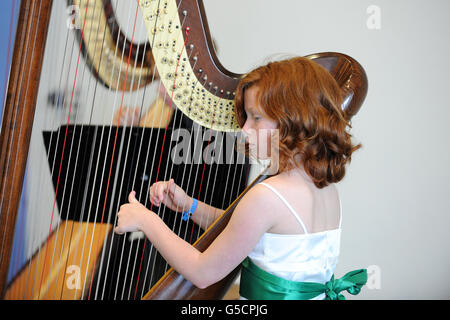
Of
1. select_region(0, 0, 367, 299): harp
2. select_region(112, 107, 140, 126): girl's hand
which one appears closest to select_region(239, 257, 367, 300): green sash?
select_region(0, 0, 367, 299): harp

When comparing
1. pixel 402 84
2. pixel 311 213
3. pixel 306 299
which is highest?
pixel 402 84

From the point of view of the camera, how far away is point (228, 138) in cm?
123

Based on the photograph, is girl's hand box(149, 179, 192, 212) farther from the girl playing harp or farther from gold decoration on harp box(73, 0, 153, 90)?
gold decoration on harp box(73, 0, 153, 90)

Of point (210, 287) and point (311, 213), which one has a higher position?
point (311, 213)

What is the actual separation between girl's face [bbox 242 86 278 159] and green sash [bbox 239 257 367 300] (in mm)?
305

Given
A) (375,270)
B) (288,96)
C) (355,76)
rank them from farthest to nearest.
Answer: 1. (375,270)
2. (355,76)
3. (288,96)

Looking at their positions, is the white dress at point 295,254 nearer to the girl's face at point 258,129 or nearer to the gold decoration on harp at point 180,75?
the girl's face at point 258,129

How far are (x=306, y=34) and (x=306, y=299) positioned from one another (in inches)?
55.3

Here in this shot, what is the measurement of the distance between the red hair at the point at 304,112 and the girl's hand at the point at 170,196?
348 mm

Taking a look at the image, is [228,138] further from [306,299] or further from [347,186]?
[347,186]

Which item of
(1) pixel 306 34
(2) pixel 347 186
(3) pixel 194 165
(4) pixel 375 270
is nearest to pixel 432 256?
(4) pixel 375 270

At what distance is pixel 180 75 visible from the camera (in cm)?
98

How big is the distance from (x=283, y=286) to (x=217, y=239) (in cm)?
21

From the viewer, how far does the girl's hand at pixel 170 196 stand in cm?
108
